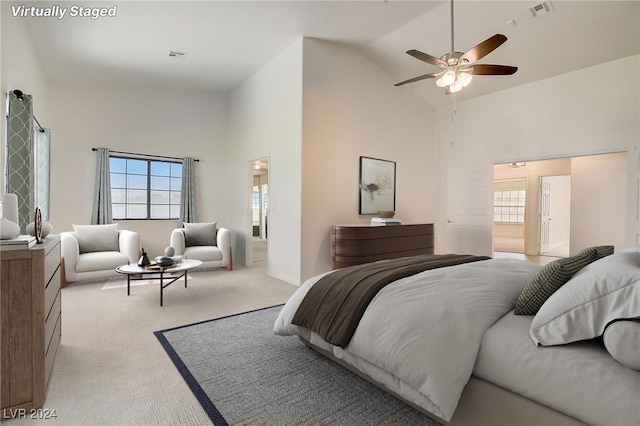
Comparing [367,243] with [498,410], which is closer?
[498,410]

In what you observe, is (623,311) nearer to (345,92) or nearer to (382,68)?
(345,92)

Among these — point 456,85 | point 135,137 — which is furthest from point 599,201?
point 135,137

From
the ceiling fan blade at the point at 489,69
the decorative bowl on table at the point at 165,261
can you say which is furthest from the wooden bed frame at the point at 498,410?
the decorative bowl on table at the point at 165,261

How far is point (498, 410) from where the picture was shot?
129 cm

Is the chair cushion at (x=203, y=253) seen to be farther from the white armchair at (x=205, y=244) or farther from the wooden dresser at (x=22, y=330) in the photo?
the wooden dresser at (x=22, y=330)

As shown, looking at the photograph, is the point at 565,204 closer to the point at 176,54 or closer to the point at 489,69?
the point at 489,69

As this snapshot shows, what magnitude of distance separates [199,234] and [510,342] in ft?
16.2

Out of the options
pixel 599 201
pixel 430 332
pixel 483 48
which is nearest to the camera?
pixel 430 332

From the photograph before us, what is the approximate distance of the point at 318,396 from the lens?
1.81m

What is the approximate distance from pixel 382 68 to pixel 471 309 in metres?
4.95

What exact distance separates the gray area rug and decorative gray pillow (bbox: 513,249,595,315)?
0.74 meters

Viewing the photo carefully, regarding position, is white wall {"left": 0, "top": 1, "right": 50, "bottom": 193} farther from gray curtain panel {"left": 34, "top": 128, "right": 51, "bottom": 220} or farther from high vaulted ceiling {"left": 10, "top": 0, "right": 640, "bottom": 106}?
gray curtain panel {"left": 34, "top": 128, "right": 51, "bottom": 220}

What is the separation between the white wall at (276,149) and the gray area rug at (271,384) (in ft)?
6.68

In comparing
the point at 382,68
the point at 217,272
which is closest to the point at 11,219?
the point at 217,272
